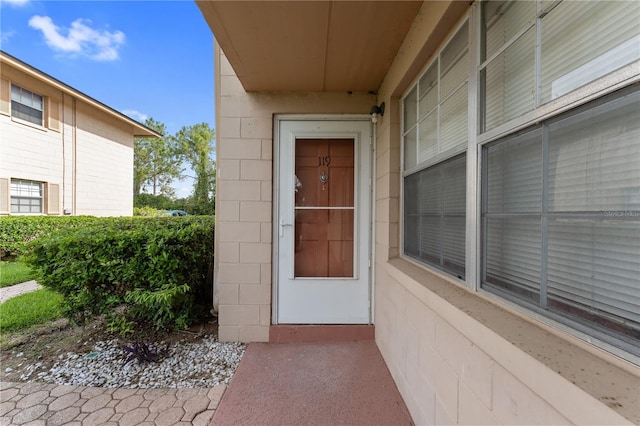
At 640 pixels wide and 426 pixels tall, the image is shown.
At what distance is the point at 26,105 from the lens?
7398 mm

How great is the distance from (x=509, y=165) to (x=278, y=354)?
2.27 meters

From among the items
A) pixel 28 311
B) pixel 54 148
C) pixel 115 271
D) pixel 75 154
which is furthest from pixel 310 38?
pixel 75 154

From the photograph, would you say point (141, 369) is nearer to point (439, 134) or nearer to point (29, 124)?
point (439, 134)

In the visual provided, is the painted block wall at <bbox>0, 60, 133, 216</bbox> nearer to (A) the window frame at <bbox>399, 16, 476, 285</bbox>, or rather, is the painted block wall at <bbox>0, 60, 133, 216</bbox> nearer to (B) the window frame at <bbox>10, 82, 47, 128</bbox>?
(B) the window frame at <bbox>10, 82, 47, 128</bbox>

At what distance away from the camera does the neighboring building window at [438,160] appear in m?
1.51

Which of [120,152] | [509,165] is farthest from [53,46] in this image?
[509,165]

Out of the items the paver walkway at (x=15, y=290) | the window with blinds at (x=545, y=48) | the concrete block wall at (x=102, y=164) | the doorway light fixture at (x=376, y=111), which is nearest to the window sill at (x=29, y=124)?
the concrete block wall at (x=102, y=164)

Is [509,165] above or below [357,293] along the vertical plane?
above

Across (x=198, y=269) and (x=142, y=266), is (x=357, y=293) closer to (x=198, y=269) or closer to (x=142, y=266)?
(x=198, y=269)

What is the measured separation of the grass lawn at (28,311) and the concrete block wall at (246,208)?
58.3 inches

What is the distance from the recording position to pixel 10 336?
8.86 ft

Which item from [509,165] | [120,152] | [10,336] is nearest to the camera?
[509,165]

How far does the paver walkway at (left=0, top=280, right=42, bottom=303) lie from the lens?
3.92 m

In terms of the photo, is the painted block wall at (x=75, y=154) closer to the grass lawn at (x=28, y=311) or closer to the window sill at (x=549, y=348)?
the grass lawn at (x=28, y=311)
